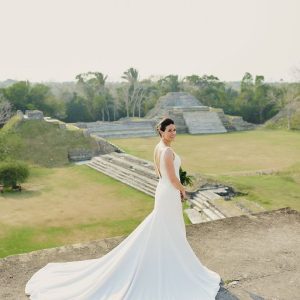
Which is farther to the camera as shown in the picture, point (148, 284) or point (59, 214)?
point (59, 214)

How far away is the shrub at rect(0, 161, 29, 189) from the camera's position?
15.8 meters

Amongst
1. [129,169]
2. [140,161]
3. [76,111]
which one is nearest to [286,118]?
[76,111]

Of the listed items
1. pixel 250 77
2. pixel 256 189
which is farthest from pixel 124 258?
pixel 250 77

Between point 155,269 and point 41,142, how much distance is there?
22119 mm

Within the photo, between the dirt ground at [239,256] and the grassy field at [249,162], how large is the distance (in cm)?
635

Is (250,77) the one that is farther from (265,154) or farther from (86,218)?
(86,218)

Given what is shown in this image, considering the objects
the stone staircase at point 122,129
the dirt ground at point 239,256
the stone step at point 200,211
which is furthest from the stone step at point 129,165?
the stone staircase at point 122,129

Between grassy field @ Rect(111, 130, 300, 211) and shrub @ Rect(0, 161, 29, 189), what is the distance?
7.48 m

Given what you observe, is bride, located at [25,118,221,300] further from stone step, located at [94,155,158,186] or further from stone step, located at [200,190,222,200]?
stone step, located at [94,155,158,186]

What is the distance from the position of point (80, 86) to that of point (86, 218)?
41920mm

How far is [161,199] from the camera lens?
4.18 metres

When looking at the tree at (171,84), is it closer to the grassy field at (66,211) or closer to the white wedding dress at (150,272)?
the grassy field at (66,211)

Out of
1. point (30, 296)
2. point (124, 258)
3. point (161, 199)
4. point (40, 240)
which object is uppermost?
point (161, 199)

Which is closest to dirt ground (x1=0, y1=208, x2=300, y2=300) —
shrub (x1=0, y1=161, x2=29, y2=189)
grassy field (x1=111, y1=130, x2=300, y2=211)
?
grassy field (x1=111, y1=130, x2=300, y2=211)
